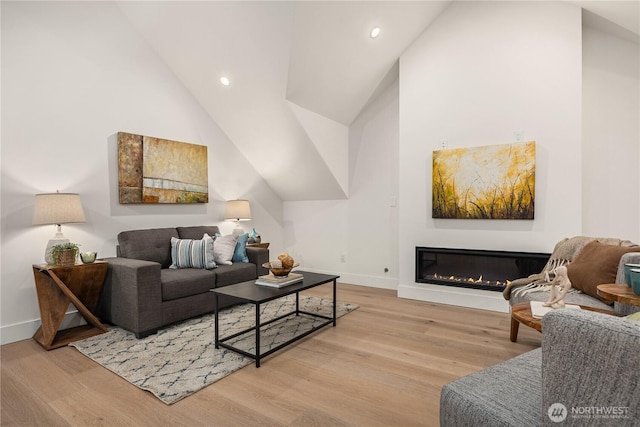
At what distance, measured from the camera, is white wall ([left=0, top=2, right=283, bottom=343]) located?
9.72ft

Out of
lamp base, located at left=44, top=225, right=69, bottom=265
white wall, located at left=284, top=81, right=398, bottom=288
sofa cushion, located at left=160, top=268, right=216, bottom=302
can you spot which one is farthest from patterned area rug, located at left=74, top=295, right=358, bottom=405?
white wall, located at left=284, top=81, right=398, bottom=288

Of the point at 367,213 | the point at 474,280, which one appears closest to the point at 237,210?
the point at 367,213

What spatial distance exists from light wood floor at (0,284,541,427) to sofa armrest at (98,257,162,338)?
43 cm

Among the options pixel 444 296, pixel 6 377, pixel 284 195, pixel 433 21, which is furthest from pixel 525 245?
pixel 6 377

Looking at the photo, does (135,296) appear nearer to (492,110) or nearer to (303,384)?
(303,384)

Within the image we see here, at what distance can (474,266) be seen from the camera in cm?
384

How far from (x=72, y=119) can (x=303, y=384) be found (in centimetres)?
323

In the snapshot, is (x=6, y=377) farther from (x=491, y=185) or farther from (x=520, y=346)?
(x=491, y=185)

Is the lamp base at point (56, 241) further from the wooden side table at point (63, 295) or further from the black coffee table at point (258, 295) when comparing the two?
the black coffee table at point (258, 295)

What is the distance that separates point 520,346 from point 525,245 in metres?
1.19

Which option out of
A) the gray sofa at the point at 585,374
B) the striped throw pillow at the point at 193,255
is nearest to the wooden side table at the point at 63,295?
the striped throw pillow at the point at 193,255

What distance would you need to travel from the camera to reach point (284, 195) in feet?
18.6

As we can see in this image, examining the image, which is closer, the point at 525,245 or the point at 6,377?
the point at 6,377

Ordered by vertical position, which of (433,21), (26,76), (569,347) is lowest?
(569,347)
